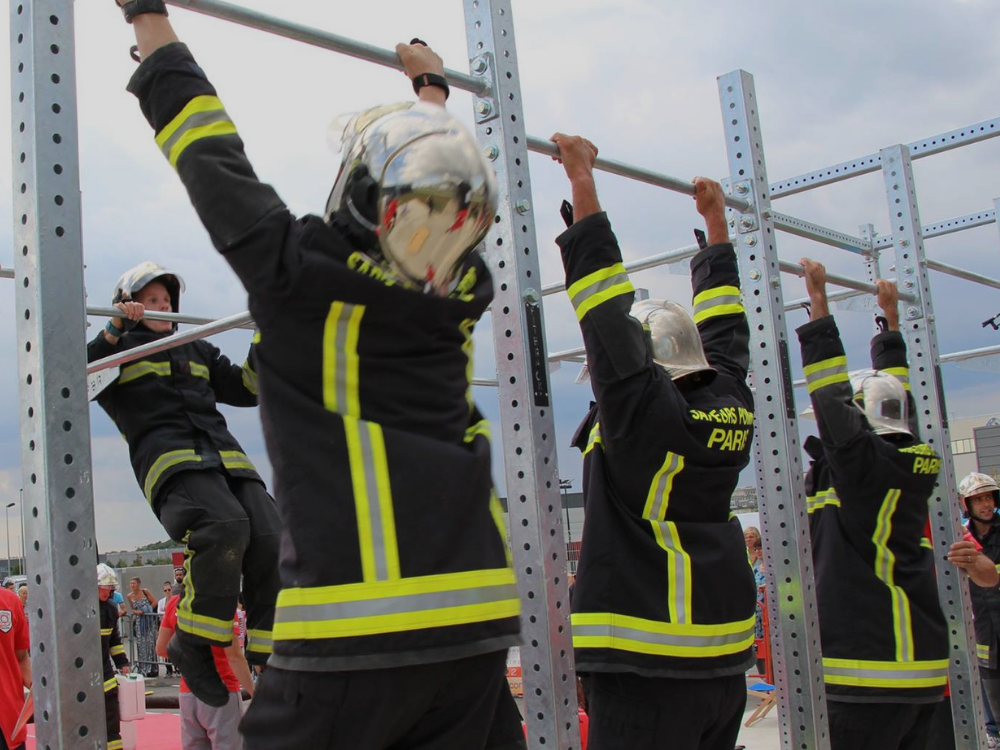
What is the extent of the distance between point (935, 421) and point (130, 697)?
8771 mm

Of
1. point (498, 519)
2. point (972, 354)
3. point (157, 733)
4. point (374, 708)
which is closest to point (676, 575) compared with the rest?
point (498, 519)

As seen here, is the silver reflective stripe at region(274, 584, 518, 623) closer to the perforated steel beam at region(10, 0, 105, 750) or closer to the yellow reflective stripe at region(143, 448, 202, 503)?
the perforated steel beam at region(10, 0, 105, 750)

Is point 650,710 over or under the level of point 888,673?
over

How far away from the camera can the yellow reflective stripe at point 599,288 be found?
318 cm

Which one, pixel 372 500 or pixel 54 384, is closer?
pixel 372 500

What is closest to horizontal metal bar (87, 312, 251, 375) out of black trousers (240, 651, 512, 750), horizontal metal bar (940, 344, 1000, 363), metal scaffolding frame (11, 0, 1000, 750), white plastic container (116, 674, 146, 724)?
metal scaffolding frame (11, 0, 1000, 750)

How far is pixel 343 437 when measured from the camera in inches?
75.9

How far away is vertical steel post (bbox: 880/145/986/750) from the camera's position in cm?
536

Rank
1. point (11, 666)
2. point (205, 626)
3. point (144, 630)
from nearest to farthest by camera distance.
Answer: point (205, 626) → point (11, 666) → point (144, 630)

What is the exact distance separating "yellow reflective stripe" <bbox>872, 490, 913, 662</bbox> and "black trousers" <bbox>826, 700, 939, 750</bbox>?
258mm

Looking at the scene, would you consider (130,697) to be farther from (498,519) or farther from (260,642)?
(498,519)

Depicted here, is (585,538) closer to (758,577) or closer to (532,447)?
(532,447)

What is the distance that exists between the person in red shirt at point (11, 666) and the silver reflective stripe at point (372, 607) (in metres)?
5.46

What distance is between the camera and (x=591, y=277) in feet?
10.6
